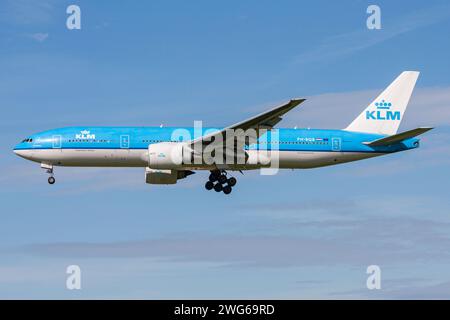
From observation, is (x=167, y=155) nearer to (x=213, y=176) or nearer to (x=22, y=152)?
(x=213, y=176)

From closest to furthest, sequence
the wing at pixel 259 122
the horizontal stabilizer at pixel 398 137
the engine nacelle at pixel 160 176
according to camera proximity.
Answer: the wing at pixel 259 122, the horizontal stabilizer at pixel 398 137, the engine nacelle at pixel 160 176

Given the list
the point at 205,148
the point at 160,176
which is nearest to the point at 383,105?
the point at 205,148

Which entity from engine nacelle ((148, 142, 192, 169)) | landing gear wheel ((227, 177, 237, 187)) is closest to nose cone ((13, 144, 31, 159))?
engine nacelle ((148, 142, 192, 169))

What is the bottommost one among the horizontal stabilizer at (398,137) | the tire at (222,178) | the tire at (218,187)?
the tire at (218,187)

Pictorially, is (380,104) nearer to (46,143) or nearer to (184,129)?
(184,129)

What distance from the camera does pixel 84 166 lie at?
53531mm

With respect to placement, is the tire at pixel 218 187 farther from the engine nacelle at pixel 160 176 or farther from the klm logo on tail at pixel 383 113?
the klm logo on tail at pixel 383 113

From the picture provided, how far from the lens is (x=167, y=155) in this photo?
51.9 metres

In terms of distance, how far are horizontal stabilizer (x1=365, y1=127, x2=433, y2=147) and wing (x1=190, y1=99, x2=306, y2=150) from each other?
9456 millimetres

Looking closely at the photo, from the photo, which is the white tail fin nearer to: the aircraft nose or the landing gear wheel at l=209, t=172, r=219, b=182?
the landing gear wheel at l=209, t=172, r=219, b=182

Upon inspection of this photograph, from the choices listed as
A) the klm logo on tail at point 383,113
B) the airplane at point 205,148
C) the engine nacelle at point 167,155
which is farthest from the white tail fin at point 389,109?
the engine nacelle at point 167,155

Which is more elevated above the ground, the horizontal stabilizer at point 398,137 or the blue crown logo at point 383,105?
the blue crown logo at point 383,105

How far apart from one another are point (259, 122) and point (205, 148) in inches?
177

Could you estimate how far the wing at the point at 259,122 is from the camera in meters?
46.8
